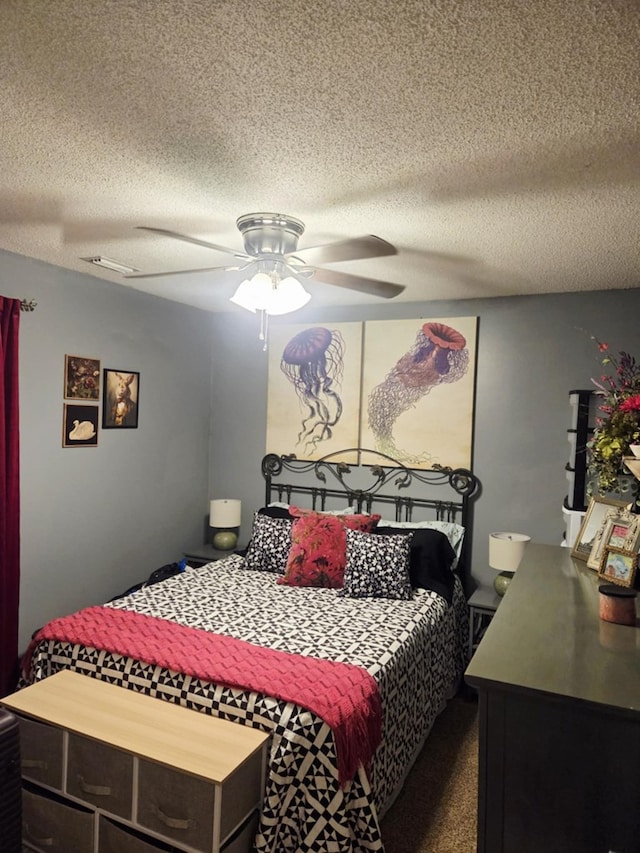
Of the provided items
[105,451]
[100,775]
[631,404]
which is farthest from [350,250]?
[105,451]

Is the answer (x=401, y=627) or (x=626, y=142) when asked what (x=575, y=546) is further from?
(x=626, y=142)

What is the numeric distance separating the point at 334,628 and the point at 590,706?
1.68 metres

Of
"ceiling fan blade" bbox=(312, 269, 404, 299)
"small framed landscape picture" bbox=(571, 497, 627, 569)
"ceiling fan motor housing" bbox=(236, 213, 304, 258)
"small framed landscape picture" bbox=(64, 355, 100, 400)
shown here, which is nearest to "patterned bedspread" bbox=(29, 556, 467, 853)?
"small framed landscape picture" bbox=(571, 497, 627, 569)

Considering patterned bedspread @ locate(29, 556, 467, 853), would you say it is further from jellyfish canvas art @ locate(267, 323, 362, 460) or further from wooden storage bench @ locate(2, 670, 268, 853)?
jellyfish canvas art @ locate(267, 323, 362, 460)

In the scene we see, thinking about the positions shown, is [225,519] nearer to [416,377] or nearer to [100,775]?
[416,377]

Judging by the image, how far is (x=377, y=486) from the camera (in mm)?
4293

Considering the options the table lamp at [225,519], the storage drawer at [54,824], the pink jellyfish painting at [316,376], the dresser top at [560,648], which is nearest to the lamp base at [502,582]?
the dresser top at [560,648]

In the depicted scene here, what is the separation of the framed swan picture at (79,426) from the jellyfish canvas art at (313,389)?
4.59 ft

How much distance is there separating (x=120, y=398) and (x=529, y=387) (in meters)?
2.80

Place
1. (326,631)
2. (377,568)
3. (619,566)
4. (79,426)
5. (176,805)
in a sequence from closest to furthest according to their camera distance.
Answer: (176,805)
(619,566)
(326,631)
(377,568)
(79,426)

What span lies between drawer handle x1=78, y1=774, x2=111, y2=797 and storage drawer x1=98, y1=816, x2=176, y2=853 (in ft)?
0.31

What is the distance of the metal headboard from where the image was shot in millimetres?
4020

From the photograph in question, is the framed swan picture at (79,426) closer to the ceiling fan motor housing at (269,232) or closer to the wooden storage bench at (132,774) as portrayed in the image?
the wooden storage bench at (132,774)

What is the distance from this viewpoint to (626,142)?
1713 mm
